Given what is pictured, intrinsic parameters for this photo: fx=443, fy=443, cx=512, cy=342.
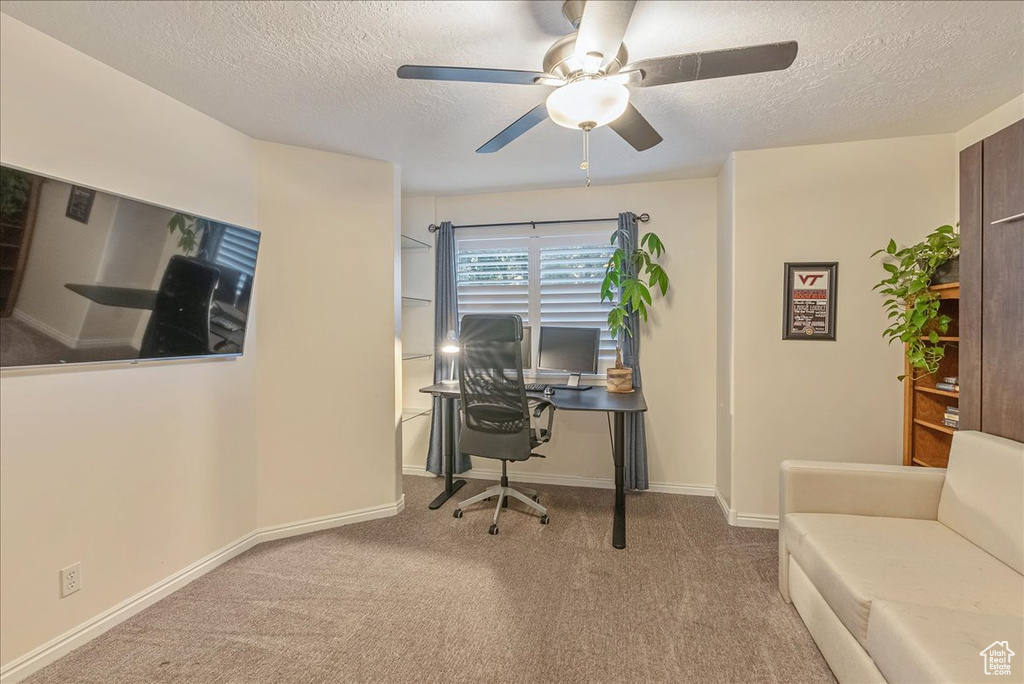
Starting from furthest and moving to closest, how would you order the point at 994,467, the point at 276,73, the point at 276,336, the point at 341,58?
1. the point at 276,336
2. the point at 276,73
3. the point at 341,58
4. the point at 994,467

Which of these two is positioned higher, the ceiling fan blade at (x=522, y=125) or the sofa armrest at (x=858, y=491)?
the ceiling fan blade at (x=522, y=125)

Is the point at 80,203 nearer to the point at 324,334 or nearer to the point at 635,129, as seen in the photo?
the point at 324,334

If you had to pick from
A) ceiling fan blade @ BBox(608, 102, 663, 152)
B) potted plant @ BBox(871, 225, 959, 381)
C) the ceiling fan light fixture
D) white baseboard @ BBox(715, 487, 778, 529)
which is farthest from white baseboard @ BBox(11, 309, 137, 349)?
potted plant @ BBox(871, 225, 959, 381)

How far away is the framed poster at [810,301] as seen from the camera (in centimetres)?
283

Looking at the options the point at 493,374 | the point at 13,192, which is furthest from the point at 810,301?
the point at 13,192

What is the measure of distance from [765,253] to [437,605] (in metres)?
2.87

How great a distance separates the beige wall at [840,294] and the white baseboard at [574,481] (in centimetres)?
55

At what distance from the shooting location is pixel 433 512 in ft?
10.5

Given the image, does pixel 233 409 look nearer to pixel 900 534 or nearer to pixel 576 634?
pixel 576 634

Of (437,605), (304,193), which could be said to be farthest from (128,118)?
(437,605)

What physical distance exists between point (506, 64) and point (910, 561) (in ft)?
8.17

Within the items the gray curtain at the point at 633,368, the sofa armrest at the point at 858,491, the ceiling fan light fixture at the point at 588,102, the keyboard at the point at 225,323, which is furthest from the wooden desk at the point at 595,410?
the ceiling fan light fixture at the point at 588,102

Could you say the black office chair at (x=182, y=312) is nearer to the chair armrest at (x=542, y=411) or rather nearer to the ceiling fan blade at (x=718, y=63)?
the chair armrest at (x=542, y=411)

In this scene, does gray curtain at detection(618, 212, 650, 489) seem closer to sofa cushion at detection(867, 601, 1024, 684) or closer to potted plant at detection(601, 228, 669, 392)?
potted plant at detection(601, 228, 669, 392)
